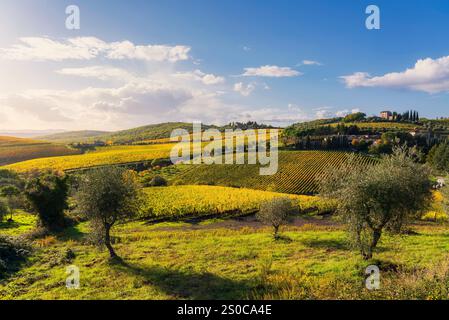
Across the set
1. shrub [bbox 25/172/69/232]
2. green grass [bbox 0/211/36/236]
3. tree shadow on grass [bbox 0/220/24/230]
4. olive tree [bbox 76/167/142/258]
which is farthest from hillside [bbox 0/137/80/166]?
olive tree [bbox 76/167/142/258]

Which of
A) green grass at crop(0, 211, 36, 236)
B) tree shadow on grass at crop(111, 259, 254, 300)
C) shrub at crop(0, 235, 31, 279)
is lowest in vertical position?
green grass at crop(0, 211, 36, 236)

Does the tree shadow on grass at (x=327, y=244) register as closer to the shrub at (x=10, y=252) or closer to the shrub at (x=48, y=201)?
the shrub at (x=10, y=252)

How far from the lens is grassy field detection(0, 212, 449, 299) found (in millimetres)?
17344

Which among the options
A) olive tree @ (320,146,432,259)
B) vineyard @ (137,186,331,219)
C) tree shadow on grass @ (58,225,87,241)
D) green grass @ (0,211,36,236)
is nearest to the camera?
olive tree @ (320,146,432,259)

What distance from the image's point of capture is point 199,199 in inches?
2557

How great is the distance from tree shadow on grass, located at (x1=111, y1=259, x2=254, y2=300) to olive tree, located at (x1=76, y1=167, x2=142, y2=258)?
5.03m

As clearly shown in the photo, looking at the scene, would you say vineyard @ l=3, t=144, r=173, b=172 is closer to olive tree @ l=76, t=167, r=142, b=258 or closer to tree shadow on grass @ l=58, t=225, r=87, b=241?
tree shadow on grass @ l=58, t=225, r=87, b=241

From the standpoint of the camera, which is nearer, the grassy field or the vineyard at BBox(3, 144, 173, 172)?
the grassy field

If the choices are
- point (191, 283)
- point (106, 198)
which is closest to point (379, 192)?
point (191, 283)

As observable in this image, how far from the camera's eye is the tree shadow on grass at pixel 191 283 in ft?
62.6

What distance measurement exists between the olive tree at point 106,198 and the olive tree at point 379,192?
17727 mm

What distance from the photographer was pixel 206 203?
60.7 metres

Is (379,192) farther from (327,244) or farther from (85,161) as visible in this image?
(85,161)

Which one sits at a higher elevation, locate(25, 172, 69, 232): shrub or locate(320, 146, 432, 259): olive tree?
locate(320, 146, 432, 259): olive tree
